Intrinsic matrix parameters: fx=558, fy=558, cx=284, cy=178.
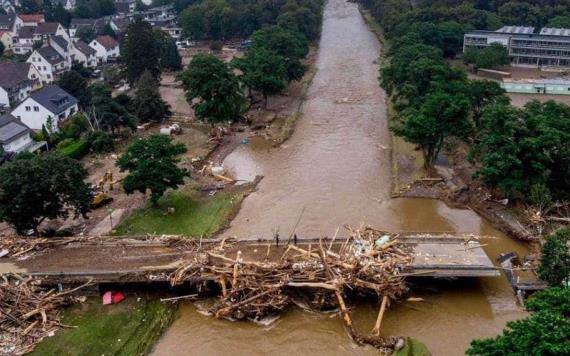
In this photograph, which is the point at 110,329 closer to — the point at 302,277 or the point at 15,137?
the point at 302,277

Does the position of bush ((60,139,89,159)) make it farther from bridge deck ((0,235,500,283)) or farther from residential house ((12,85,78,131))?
bridge deck ((0,235,500,283))

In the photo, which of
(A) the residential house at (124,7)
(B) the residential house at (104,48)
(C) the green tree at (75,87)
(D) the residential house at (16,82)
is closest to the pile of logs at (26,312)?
(C) the green tree at (75,87)

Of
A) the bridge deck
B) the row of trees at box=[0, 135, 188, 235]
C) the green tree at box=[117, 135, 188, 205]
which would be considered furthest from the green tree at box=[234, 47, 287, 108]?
the bridge deck

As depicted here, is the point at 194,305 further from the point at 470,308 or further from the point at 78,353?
the point at 470,308

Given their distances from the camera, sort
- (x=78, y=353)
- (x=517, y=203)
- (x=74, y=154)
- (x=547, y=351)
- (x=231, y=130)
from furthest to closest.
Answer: (x=231, y=130), (x=74, y=154), (x=517, y=203), (x=78, y=353), (x=547, y=351)

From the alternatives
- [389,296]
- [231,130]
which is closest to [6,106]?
[231,130]
